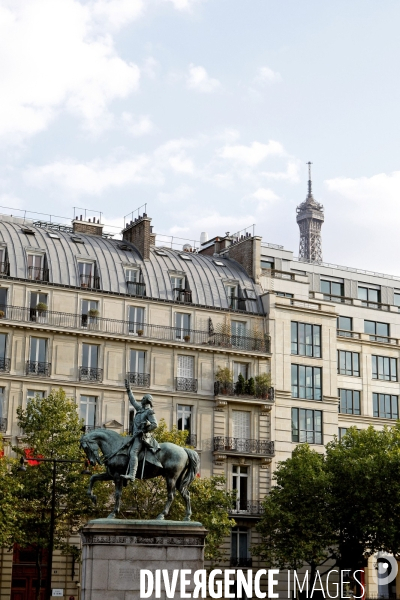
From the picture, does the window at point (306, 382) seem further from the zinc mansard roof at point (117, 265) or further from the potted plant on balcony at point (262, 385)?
the zinc mansard roof at point (117, 265)

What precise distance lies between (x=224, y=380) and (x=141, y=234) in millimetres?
11161

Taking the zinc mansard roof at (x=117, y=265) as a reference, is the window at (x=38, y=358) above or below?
below

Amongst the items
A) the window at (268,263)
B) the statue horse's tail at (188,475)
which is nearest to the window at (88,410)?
the window at (268,263)

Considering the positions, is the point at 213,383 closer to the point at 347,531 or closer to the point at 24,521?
the point at 347,531

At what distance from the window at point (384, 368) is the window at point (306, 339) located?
22.5ft

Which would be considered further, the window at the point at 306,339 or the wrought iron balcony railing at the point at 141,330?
the window at the point at 306,339

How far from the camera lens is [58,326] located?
195ft

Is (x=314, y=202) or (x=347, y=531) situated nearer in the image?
(x=347, y=531)

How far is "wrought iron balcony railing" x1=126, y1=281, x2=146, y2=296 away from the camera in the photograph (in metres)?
63.7

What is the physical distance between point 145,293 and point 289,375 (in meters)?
11.2

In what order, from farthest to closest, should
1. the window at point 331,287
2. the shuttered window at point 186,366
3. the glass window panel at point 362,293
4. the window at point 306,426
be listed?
the glass window panel at point 362,293
the window at point 331,287
the window at point 306,426
the shuttered window at point 186,366

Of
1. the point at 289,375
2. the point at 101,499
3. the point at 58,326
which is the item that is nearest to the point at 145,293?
the point at 58,326

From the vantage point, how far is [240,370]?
6569 centimetres

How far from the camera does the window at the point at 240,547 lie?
6106cm
